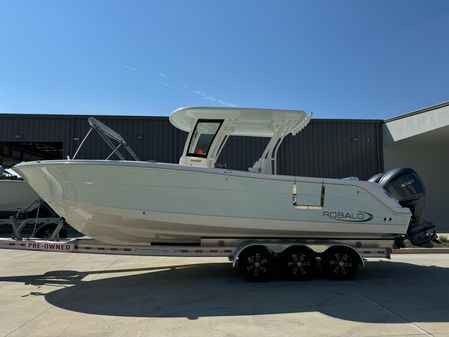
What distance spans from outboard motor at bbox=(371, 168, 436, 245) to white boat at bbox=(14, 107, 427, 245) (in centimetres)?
43

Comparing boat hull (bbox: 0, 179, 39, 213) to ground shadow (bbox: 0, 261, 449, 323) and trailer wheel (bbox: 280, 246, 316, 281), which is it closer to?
ground shadow (bbox: 0, 261, 449, 323)

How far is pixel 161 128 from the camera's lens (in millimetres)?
17562

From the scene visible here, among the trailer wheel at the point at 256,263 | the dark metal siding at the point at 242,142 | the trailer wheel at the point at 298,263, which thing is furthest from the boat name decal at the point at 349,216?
the dark metal siding at the point at 242,142

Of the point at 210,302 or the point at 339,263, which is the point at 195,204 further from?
the point at 339,263

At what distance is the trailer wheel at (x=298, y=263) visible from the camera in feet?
23.3

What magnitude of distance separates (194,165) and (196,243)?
57.5 inches

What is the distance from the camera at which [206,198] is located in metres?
6.76

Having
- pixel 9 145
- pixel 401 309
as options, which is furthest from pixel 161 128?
pixel 401 309

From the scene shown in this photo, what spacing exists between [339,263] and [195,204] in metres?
2.89

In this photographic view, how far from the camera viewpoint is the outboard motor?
25.9 ft

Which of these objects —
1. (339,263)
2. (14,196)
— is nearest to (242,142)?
(14,196)

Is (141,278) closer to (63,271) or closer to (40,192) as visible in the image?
(63,271)

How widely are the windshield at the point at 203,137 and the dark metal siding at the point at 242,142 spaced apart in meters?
9.98

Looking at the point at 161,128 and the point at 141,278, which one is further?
the point at 161,128
